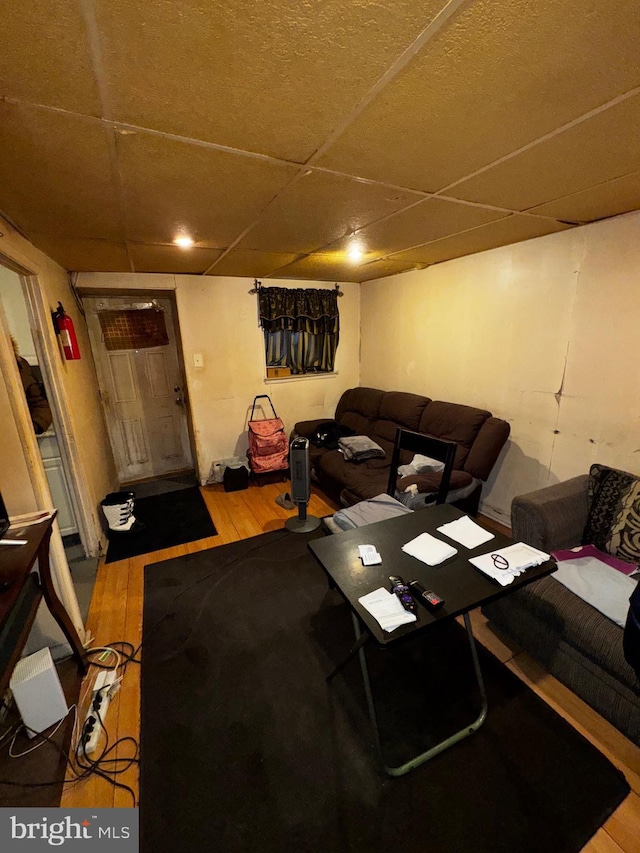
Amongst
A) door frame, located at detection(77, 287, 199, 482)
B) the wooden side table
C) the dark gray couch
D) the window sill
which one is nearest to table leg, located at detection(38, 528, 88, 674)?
the wooden side table

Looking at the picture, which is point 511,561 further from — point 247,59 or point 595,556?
point 247,59

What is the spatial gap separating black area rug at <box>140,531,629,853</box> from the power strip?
16cm

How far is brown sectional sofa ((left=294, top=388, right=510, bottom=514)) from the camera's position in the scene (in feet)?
9.06

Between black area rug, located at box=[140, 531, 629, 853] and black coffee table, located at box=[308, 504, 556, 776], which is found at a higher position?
black coffee table, located at box=[308, 504, 556, 776]

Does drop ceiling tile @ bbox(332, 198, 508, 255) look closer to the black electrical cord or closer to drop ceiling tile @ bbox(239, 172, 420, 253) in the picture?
drop ceiling tile @ bbox(239, 172, 420, 253)

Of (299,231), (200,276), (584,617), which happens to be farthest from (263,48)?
(200,276)

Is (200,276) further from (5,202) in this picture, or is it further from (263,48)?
(263,48)

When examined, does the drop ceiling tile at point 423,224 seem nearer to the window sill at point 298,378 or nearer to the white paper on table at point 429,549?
the white paper on table at point 429,549

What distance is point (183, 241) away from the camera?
7.64ft

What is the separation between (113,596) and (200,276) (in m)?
3.04

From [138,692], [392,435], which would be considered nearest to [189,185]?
[138,692]

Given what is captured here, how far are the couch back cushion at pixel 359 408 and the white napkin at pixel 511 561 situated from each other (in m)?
2.52

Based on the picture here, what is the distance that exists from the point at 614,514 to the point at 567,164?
69.3 inches

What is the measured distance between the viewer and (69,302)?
3.00 m
